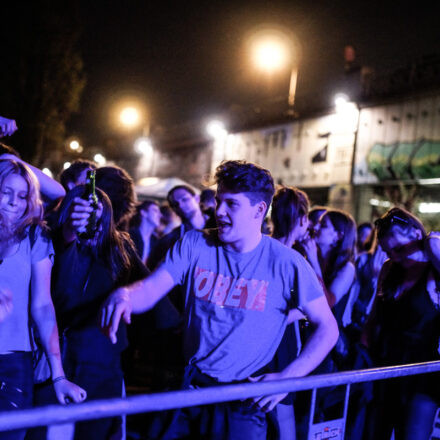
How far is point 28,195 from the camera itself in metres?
2.31

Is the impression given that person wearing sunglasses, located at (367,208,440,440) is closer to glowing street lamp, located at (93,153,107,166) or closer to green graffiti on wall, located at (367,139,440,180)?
green graffiti on wall, located at (367,139,440,180)

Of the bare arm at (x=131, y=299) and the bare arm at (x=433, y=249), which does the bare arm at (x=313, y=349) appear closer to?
the bare arm at (x=131, y=299)

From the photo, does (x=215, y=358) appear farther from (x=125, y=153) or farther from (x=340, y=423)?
(x=125, y=153)

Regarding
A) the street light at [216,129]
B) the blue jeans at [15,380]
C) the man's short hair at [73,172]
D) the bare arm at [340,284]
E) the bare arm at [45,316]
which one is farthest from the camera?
the street light at [216,129]

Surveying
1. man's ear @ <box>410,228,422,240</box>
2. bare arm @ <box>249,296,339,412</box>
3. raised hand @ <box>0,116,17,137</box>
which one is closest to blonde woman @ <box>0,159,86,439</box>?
raised hand @ <box>0,116,17,137</box>

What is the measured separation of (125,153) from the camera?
2786 cm

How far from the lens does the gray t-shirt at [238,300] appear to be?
6.96 ft

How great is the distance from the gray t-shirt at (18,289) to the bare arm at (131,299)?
22.0 inches

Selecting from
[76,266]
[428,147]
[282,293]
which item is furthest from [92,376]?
[428,147]

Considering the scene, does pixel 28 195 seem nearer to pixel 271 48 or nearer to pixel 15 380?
pixel 15 380

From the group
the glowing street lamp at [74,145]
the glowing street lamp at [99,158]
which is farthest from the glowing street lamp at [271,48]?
the glowing street lamp at [74,145]

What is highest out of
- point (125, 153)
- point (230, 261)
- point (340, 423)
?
point (125, 153)

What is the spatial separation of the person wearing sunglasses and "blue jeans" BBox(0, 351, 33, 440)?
2.61 metres

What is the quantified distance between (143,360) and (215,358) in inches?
152
